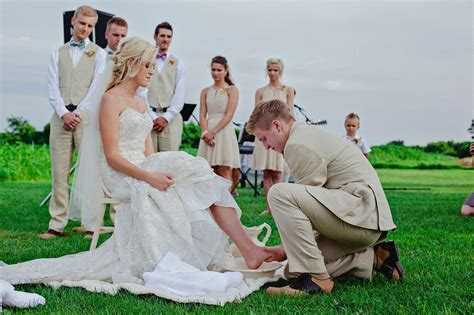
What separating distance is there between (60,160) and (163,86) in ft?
4.59

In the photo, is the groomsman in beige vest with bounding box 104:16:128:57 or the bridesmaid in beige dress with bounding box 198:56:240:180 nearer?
the groomsman in beige vest with bounding box 104:16:128:57

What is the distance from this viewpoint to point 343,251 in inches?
154

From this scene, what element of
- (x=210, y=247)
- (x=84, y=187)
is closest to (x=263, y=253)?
(x=210, y=247)

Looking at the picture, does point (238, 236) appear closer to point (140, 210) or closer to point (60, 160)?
point (140, 210)

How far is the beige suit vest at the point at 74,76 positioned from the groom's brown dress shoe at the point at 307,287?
353cm

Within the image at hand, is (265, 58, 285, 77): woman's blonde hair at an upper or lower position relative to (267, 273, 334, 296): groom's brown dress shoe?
upper

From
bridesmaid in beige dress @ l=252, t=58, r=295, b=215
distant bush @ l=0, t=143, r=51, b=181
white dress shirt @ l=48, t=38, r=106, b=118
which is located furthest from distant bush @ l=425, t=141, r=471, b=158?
white dress shirt @ l=48, t=38, r=106, b=118

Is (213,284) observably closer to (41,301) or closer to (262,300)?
(262,300)

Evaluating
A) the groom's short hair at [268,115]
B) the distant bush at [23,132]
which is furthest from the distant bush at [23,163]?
the groom's short hair at [268,115]

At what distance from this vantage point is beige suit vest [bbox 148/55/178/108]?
7.12 meters

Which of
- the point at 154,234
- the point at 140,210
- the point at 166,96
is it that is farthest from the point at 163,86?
the point at 154,234

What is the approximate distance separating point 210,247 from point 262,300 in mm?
899

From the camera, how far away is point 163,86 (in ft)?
23.4

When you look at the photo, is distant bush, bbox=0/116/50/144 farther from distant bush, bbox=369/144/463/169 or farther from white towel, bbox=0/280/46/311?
white towel, bbox=0/280/46/311
